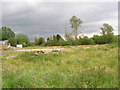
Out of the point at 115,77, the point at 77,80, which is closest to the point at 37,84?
the point at 77,80

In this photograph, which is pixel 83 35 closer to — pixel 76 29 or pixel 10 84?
pixel 76 29

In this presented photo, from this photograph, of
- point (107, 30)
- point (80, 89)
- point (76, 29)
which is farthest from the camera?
point (107, 30)

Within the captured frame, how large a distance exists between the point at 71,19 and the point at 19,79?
38508mm

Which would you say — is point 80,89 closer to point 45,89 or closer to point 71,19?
point 45,89

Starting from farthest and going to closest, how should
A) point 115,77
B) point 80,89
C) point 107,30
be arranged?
point 107,30 < point 115,77 < point 80,89

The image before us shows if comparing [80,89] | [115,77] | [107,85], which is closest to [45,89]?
[80,89]

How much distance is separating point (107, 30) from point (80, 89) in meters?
50.9

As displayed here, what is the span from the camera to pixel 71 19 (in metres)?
40.6

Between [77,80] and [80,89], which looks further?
[77,80]

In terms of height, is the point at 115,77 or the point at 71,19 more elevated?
the point at 71,19

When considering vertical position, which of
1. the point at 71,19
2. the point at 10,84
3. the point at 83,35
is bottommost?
the point at 10,84

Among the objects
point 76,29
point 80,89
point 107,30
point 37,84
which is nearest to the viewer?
point 80,89

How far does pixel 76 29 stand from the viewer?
4034 centimetres

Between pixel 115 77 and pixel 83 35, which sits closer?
pixel 115 77
